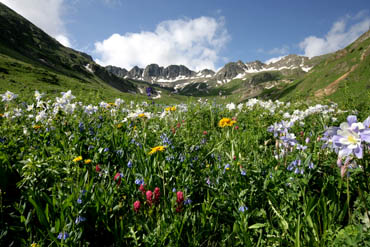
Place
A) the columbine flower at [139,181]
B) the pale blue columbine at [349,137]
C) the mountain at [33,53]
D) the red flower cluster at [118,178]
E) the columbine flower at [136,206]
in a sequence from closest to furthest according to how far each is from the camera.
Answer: the pale blue columbine at [349,137]
the columbine flower at [136,206]
the columbine flower at [139,181]
the red flower cluster at [118,178]
the mountain at [33,53]

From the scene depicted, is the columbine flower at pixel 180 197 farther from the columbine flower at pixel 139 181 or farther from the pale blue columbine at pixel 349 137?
the pale blue columbine at pixel 349 137

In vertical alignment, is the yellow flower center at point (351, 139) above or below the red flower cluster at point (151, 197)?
above

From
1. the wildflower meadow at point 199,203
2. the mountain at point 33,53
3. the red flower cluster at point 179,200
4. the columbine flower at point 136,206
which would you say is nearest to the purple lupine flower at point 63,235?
the wildflower meadow at point 199,203

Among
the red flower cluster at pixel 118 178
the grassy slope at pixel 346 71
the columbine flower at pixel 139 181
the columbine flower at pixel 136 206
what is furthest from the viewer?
the grassy slope at pixel 346 71

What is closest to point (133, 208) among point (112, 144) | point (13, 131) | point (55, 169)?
point (55, 169)

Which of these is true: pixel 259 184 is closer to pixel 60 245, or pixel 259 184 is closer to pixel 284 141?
pixel 284 141

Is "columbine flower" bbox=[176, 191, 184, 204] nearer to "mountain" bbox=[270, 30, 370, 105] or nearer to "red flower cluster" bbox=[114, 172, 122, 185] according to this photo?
"red flower cluster" bbox=[114, 172, 122, 185]

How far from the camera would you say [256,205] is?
216 centimetres

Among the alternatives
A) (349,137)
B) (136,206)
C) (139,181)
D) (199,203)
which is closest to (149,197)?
(136,206)

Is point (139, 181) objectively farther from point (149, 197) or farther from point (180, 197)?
point (180, 197)

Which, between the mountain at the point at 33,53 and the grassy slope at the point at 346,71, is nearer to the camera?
the grassy slope at the point at 346,71

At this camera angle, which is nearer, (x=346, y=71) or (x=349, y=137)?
(x=349, y=137)

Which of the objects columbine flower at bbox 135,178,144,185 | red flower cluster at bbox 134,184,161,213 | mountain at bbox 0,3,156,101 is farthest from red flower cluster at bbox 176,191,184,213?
mountain at bbox 0,3,156,101

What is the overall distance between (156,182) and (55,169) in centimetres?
120
